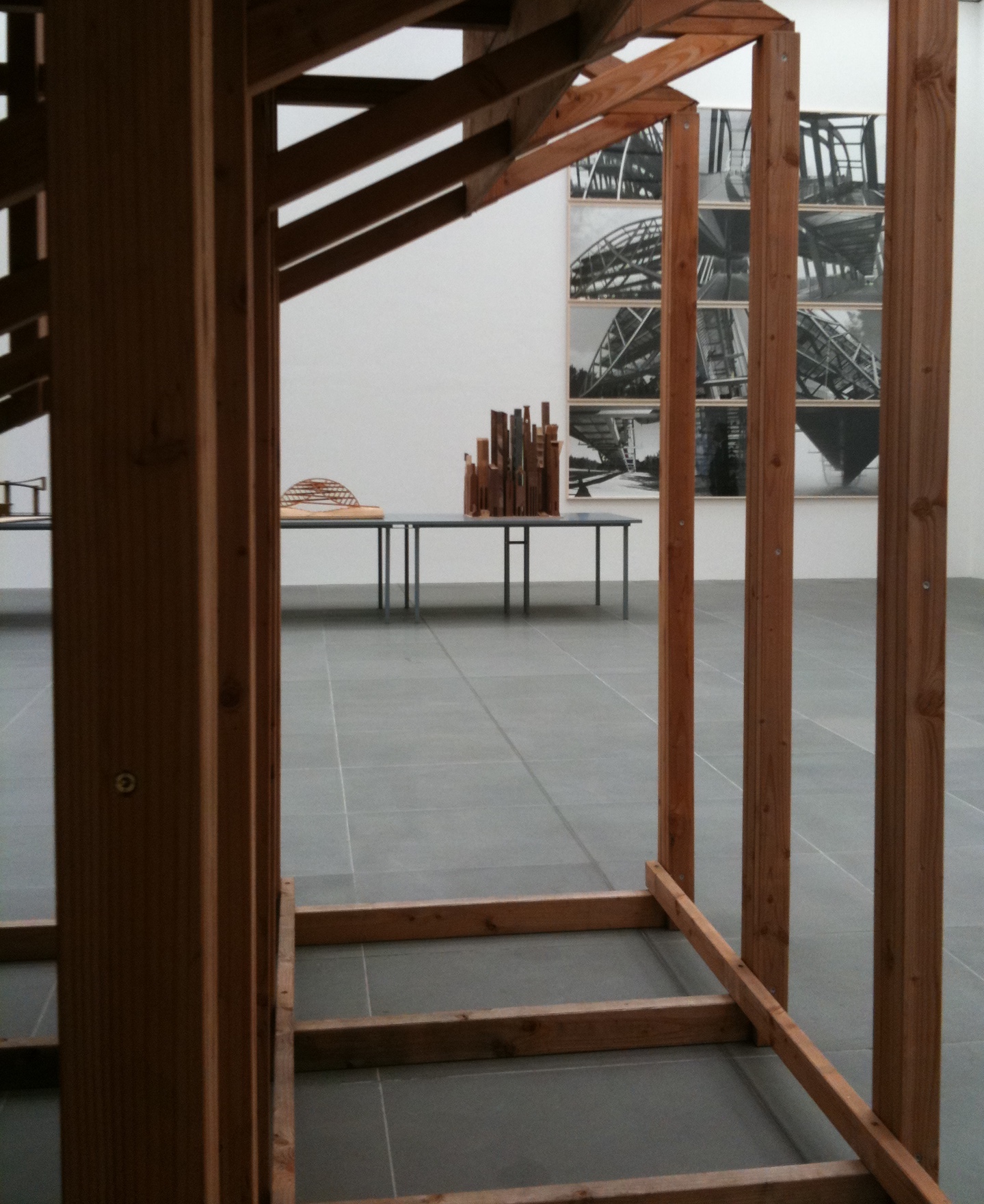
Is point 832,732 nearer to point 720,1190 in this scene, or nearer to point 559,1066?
point 559,1066

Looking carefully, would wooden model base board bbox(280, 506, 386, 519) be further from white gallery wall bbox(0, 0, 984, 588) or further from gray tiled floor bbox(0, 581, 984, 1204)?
white gallery wall bbox(0, 0, 984, 588)

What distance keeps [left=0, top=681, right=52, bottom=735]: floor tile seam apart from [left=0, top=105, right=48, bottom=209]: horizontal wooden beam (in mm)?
4440

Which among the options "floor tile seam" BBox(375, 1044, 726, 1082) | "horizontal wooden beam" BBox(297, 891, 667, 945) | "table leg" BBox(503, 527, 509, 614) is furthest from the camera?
"table leg" BBox(503, 527, 509, 614)

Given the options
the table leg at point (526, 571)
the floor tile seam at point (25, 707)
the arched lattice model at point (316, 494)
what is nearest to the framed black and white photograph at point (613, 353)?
the table leg at point (526, 571)

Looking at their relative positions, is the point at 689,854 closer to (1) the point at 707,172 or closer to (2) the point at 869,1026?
(2) the point at 869,1026

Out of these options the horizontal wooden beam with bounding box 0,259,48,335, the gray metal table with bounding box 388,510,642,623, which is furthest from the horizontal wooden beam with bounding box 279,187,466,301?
the gray metal table with bounding box 388,510,642,623

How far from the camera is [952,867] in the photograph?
3643mm

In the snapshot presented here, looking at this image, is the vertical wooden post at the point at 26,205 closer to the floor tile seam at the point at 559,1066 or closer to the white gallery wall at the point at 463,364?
the floor tile seam at the point at 559,1066

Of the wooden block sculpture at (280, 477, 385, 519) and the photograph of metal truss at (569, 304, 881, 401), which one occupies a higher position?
the photograph of metal truss at (569, 304, 881, 401)

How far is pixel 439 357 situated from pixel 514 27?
8734 millimetres

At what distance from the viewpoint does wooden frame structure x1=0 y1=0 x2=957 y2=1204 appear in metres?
0.74

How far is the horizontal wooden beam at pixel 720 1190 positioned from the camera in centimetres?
192

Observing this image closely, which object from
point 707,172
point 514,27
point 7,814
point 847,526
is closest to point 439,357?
point 707,172

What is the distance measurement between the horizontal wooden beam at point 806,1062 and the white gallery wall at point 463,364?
7569 millimetres
